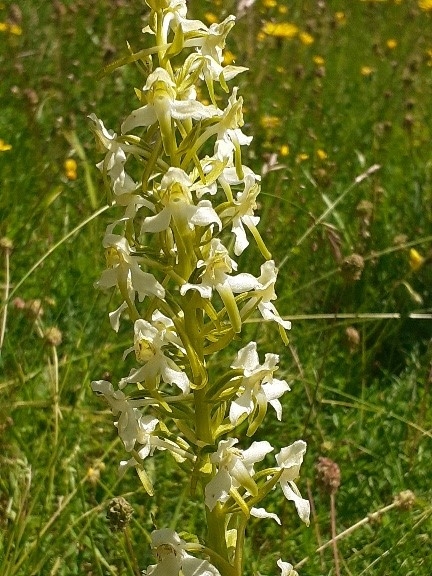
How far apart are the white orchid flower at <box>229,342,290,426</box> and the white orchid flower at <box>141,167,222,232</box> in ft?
0.67

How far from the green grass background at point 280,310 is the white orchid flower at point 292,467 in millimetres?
303

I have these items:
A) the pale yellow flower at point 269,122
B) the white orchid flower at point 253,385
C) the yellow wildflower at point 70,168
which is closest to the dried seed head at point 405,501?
the white orchid flower at point 253,385

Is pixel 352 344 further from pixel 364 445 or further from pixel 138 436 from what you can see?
pixel 138 436

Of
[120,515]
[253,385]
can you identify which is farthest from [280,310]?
[253,385]

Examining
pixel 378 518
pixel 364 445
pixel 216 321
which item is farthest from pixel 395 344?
pixel 216 321

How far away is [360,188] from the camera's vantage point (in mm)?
3180

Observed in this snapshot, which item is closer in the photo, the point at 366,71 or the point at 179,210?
the point at 179,210

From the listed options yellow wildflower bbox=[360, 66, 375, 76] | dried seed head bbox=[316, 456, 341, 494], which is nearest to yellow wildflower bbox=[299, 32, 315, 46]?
yellow wildflower bbox=[360, 66, 375, 76]

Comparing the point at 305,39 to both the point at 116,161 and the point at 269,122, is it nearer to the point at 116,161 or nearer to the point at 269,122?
the point at 269,122

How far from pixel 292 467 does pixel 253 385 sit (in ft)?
0.55

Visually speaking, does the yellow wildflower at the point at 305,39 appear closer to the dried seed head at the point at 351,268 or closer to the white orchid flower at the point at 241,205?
the dried seed head at the point at 351,268

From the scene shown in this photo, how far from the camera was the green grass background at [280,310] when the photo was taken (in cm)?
178

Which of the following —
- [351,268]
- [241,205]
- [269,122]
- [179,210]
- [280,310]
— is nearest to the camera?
[179,210]

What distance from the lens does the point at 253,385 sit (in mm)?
1218
